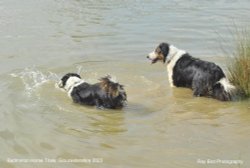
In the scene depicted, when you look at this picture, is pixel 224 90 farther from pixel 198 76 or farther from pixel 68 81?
pixel 68 81

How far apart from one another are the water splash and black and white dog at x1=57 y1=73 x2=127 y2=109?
2.43 ft

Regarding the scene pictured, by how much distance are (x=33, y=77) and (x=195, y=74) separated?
2.84 m

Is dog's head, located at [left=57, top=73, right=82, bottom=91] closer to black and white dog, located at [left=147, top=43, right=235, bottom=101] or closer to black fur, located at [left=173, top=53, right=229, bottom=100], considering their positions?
black and white dog, located at [left=147, top=43, right=235, bottom=101]

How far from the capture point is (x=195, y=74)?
319 inches

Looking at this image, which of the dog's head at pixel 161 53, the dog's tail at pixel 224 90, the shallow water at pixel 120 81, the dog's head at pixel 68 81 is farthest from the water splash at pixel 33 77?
the dog's tail at pixel 224 90

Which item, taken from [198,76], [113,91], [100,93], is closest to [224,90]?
[198,76]

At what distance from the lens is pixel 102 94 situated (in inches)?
290

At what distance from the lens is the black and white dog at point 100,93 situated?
7289mm

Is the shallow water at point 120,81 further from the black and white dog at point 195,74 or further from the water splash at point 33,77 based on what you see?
the black and white dog at point 195,74

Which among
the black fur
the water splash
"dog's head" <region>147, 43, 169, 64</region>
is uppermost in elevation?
"dog's head" <region>147, 43, 169, 64</region>

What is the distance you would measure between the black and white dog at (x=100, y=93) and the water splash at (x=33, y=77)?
741 mm

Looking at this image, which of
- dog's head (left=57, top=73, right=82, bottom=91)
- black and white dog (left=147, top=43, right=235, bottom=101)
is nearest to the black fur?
black and white dog (left=147, top=43, right=235, bottom=101)

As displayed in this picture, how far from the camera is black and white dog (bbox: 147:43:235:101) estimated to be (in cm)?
767

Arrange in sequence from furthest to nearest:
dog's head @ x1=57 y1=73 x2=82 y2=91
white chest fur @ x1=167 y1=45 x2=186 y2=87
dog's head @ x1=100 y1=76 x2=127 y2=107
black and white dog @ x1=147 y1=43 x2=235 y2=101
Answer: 1. white chest fur @ x1=167 y1=45 x2=186 y2=87
2. dog's head @ x1=57 y1=73 x2=82 y2=91
3. black and white dog @ x1=147 y1=43 x2=235 y2=101
4. dog's head @ x1=100 y1=76 x2=127 y2=107
